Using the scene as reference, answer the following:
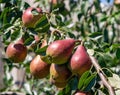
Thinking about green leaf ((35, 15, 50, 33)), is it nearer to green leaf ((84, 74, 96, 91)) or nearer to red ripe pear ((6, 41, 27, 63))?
red ripe pear ((6, 41, 27, 63))

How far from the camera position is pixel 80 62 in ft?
3.84

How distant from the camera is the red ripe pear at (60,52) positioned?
3.91ft

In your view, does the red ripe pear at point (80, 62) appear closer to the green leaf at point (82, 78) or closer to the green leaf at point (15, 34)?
the green leaf at point (82, 78)

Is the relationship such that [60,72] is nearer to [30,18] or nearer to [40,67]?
[40,67]

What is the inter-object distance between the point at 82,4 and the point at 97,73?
52.5 inches

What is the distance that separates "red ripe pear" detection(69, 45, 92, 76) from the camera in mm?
1171

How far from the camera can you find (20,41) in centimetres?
143

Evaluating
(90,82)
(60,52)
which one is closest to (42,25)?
(60,52)

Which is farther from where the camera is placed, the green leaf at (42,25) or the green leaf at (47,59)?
the green leaf at (42,25)

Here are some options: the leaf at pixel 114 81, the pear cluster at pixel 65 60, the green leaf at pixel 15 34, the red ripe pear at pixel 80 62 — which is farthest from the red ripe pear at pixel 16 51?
the leaf at pixel 114 81

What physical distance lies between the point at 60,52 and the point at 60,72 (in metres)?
0.07

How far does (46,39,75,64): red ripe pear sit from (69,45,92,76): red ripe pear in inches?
0.8

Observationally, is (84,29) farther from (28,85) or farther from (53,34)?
(53,34)

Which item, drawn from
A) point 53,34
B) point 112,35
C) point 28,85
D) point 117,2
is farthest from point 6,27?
point 112,35
